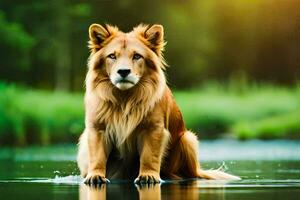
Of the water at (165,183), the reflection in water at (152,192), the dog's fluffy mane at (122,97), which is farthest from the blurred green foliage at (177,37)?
the reflection in water at (152,192)

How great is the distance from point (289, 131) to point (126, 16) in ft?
11.5

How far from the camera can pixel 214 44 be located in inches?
895

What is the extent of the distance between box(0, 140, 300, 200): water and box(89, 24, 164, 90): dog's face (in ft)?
2.49

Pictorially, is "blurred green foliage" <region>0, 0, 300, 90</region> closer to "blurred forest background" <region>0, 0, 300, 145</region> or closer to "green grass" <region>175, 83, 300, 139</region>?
"blurred forest background" <region>0, 0, 300, 145</region>

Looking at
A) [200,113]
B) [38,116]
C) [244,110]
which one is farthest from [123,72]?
[244,110]

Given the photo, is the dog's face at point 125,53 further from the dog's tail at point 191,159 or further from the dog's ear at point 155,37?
the dog's tail at point 191,159

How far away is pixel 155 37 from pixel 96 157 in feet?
3.36

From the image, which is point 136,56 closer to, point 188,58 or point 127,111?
point 127,111

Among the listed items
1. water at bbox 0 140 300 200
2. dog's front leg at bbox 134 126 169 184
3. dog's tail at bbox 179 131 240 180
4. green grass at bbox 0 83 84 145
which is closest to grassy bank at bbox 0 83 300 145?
green grass at bbox 0 83 84 145

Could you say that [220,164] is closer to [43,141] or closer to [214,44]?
[43,141]

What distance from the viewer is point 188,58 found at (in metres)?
21.9

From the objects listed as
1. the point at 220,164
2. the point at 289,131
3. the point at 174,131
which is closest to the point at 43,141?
the point at 289,131

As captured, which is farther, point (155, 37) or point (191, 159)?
point (191, 159)

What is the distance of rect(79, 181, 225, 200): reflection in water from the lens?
23.7ft
